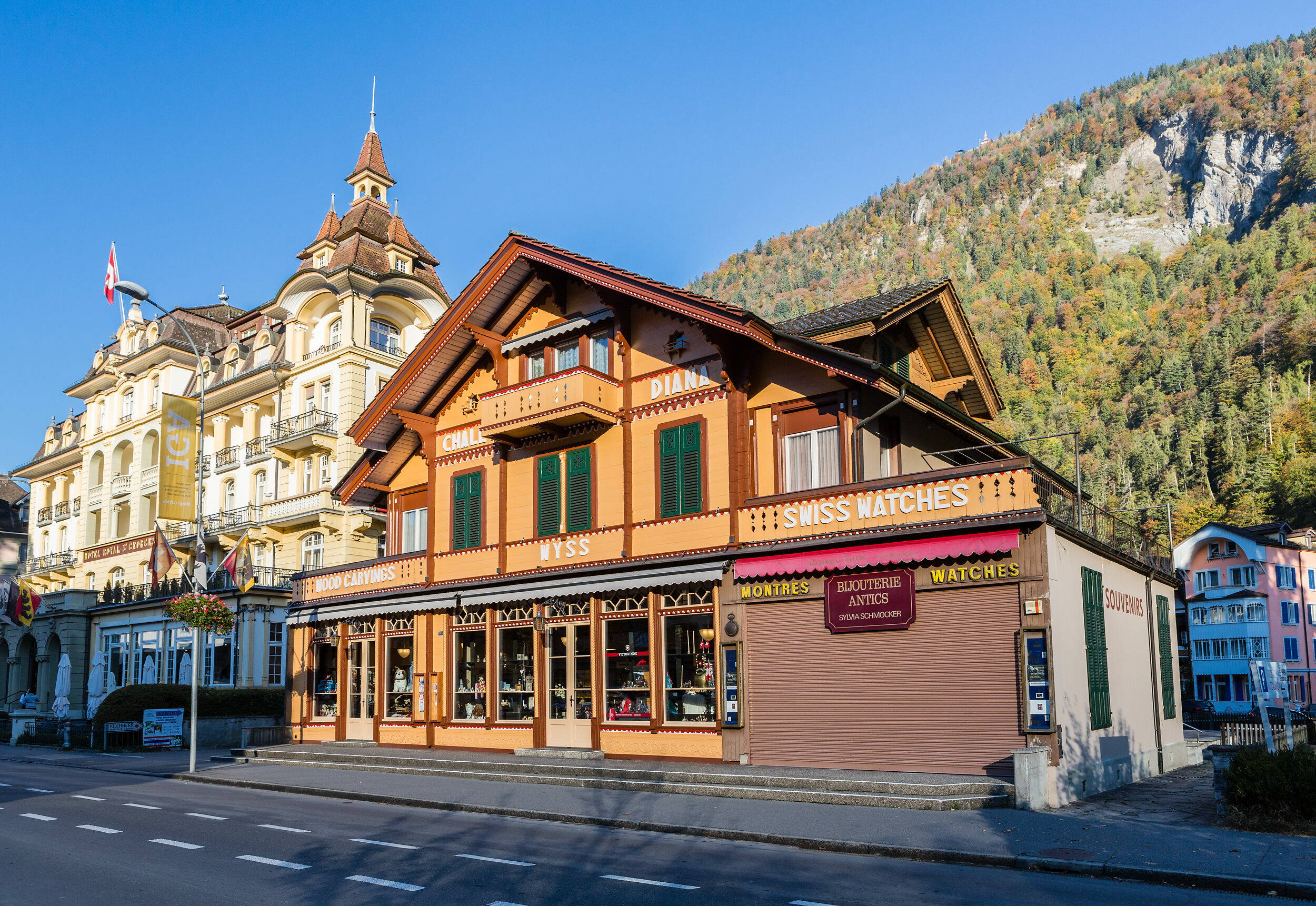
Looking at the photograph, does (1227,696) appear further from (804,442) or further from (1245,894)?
(1245,894)

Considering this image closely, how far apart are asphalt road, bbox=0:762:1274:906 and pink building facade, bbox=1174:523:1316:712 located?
212 feet

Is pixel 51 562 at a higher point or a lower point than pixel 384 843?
higher

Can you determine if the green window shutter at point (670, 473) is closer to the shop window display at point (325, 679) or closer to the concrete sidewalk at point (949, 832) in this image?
the concrete sidewalk at point (949, 832)

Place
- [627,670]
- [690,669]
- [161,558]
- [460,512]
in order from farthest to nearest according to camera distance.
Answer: [161,558] → [460,512] → [627,670] → [690,669]

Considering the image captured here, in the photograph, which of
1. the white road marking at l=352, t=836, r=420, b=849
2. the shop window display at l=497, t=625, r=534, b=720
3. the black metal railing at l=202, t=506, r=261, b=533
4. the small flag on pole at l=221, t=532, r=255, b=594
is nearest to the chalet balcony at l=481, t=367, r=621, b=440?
the shop window display at l=497, t=625, r=534, b=720

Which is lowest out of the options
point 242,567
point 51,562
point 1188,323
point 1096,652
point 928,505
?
point 1096,652

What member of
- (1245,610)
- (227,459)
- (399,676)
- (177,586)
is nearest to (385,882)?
(399,676)

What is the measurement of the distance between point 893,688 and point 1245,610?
6096 cm

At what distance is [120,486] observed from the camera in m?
55.0

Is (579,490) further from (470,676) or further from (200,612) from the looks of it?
(200,612)

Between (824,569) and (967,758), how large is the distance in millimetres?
4115

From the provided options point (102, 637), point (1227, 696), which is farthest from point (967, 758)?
point (1227, 696)

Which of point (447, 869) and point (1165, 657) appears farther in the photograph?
point (1165, 657)

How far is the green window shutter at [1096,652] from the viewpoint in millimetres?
18141
